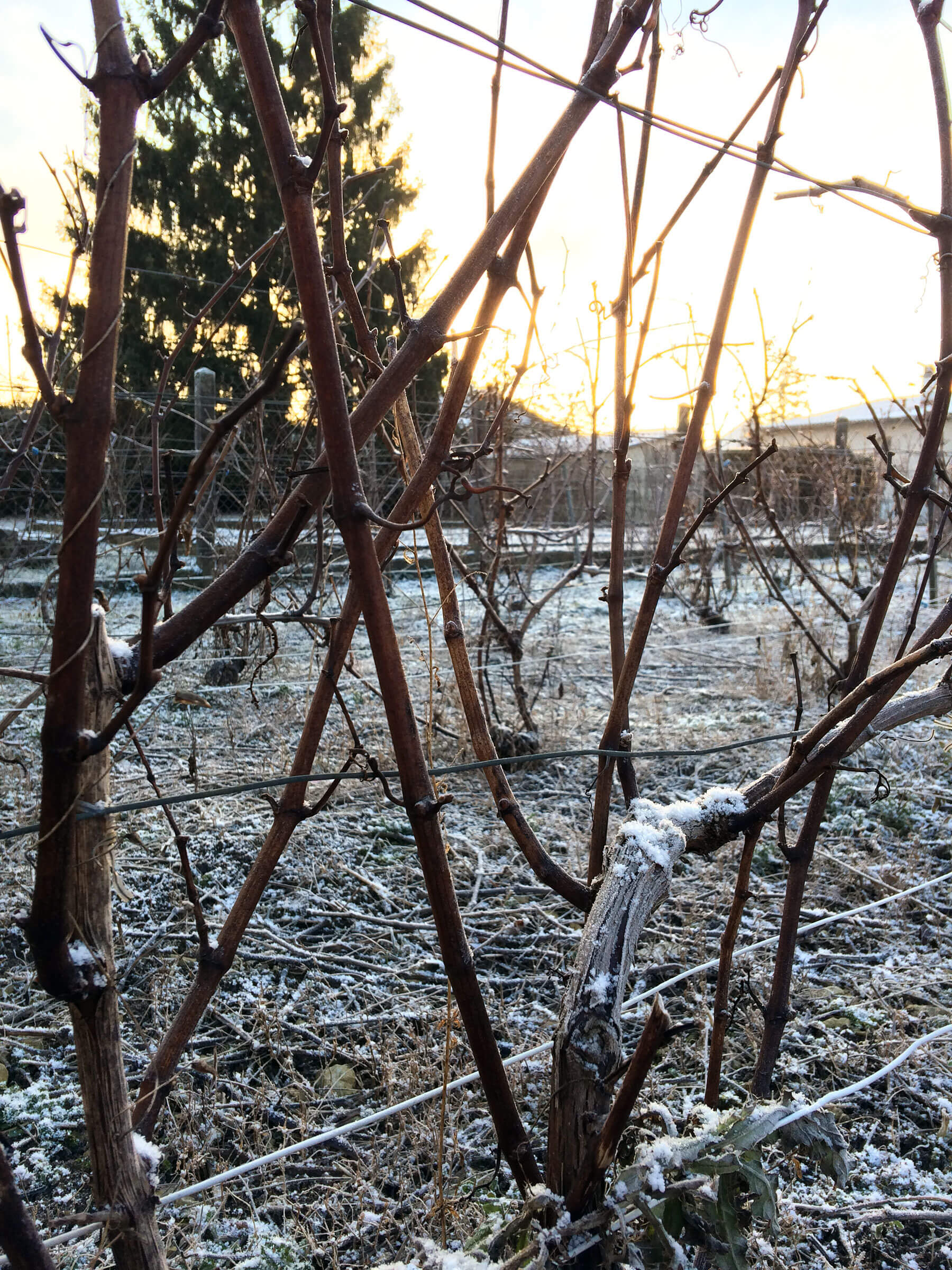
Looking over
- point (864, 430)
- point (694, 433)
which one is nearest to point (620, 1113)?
point (694, 433)

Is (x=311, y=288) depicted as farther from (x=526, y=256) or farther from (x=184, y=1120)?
(x=184, y=1120)

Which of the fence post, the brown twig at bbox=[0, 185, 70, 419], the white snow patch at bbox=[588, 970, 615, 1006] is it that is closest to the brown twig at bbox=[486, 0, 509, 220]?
the brown twig at bbox=[0, 185, 70, 419]

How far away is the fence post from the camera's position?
508 centimetres

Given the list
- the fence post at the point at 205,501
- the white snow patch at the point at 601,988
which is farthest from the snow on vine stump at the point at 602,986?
the fence post at the point at 205,501

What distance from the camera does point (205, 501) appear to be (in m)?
4.56

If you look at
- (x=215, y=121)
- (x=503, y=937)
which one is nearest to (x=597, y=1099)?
(x=503, y=937)

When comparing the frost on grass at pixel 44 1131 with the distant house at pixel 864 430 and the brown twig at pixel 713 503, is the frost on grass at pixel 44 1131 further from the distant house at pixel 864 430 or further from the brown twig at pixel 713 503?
the distant house at pixel 864 430

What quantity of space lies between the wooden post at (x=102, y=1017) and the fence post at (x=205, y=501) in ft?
12.4

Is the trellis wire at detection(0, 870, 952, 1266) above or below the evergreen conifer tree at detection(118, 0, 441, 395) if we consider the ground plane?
below

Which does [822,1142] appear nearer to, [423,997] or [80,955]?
[80,955]

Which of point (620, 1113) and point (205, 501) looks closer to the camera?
point (620, 1113)

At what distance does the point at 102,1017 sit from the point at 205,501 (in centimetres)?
419

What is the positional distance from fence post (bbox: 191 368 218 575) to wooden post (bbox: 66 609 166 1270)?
3.78m

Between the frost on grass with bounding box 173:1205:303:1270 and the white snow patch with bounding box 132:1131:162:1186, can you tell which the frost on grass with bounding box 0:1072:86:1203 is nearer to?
the frost on grass with bounding box 173:1205:303:1270
